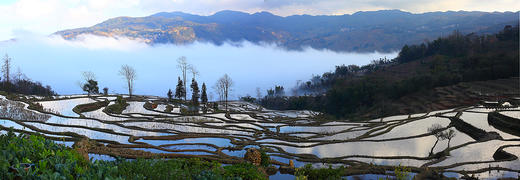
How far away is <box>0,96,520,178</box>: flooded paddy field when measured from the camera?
20531 mm

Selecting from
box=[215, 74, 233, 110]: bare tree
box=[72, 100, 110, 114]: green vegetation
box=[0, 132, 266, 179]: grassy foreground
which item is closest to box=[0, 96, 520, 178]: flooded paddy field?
box=[72, 100, 110, 114]: green vegetation

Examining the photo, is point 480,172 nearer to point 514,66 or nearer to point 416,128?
point 416,128

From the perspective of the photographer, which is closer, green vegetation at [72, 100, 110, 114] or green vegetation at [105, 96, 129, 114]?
green vegetation at [72, 100, 110, 114]

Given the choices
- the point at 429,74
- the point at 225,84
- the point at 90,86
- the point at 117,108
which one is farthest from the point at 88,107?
the point at 429,74

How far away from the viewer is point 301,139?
95.9 ft

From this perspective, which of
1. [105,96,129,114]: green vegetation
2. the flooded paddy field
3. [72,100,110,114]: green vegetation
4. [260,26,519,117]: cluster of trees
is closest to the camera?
the flooded paddy field

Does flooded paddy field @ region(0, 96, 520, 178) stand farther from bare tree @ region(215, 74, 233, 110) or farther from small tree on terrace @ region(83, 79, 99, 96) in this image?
bare tree @ region(215, 74, 233, 110)

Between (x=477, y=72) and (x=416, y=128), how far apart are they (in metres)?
40.9

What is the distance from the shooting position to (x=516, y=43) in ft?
240

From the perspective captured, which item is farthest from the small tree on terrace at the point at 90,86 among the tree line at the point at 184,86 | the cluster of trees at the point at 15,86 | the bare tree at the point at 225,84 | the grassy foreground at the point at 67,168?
the grassy foreground at the point at 67,168

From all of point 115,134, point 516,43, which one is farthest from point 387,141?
point 516,43

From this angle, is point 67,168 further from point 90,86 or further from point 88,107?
point 90,86

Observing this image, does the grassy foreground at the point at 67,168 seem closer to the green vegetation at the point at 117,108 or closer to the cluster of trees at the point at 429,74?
the green vegetation at the point at 117,108

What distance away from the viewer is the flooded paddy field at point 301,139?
20.5 m
